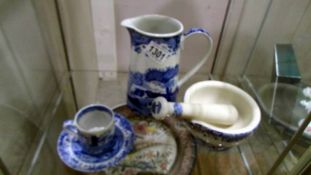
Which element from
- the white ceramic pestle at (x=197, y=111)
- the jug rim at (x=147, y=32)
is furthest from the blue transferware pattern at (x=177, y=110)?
the jug rim at (x=147, y=32)

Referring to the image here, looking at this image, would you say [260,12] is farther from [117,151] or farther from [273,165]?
[117,151]

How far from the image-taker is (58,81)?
0.53 m

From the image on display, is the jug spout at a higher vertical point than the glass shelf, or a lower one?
higher

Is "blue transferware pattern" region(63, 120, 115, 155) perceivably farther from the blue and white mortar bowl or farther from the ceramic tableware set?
the blue and white mortar bowl

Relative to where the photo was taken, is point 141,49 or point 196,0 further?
point 196,0

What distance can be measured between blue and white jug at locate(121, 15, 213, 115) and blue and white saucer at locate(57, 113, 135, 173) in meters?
0.08

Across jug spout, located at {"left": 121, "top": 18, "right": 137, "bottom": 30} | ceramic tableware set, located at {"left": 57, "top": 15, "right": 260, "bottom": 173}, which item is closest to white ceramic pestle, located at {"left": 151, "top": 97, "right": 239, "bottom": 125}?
ceramic tableware set, located at {"left": 57, "top": 15, "right": 260, "bottom": 173}

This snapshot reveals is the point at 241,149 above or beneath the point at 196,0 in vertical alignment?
beneath

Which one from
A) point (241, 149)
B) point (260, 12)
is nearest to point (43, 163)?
point (241, 149)

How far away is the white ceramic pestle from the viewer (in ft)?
1.23

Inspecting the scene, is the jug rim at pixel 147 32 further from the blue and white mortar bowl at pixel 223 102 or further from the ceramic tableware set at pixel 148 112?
the blue and white mortar bowl at pixel 223 102

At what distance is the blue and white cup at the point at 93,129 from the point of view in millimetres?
356

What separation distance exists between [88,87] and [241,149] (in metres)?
0.35

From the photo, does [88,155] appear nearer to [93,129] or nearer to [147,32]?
[93,129]
